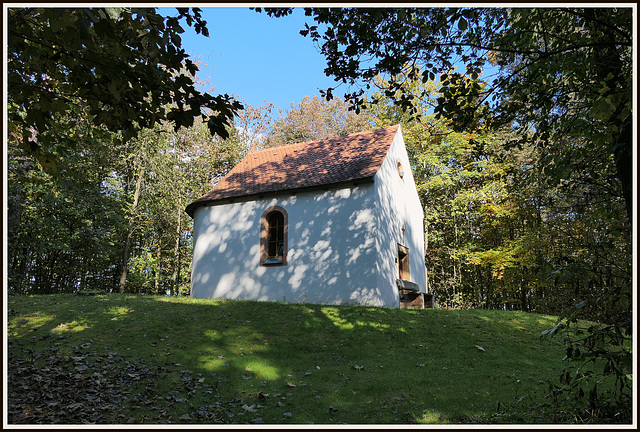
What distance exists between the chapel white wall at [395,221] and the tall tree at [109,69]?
10.2m

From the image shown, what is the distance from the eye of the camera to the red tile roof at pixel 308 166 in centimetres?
1519

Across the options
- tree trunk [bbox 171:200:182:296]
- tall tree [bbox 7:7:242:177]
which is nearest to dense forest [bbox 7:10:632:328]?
tree trunk [bbox 171:200:182:296]

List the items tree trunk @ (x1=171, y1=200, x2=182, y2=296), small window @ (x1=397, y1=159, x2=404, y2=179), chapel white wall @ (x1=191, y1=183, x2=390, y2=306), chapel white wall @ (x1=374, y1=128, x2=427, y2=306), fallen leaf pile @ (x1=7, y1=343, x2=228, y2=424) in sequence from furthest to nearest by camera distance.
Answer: tree trunk @ (x1=171, y1=200, x2=182, y2=296)
small window @ (x1=397, y1=159, x2=404, y2=179)
chapel white wall @ (x1=374, y1=128, x2=427, y2=306)
chapel white wall @ (x1=191, y1=183, x2=390, y2=306)
fallen leaf pile @ (x1=7, y1=343, x2=228, y2=424)

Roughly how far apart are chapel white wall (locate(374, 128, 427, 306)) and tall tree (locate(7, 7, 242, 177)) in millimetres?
10169

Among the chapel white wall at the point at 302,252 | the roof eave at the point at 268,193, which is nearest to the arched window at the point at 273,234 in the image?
the chapel white wall at the point at 302,252

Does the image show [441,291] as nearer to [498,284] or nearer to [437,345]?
[498,284]

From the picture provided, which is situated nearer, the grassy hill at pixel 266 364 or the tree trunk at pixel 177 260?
the grassy hill at pixel 266 364

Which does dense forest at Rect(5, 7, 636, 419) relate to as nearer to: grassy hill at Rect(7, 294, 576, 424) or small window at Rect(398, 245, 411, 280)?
grassy hill at Rect(7, 294, 576, 424)

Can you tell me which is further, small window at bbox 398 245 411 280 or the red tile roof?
small window at bbox 398 245 411 280

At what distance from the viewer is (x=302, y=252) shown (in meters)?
14.8

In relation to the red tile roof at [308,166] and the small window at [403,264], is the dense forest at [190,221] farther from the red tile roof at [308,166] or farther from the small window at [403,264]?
the small window at [403,264]

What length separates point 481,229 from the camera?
2403 centimetres

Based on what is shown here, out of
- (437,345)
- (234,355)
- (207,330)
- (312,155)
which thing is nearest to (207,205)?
(312,155)

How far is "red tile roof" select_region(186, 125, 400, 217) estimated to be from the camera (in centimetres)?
1519
